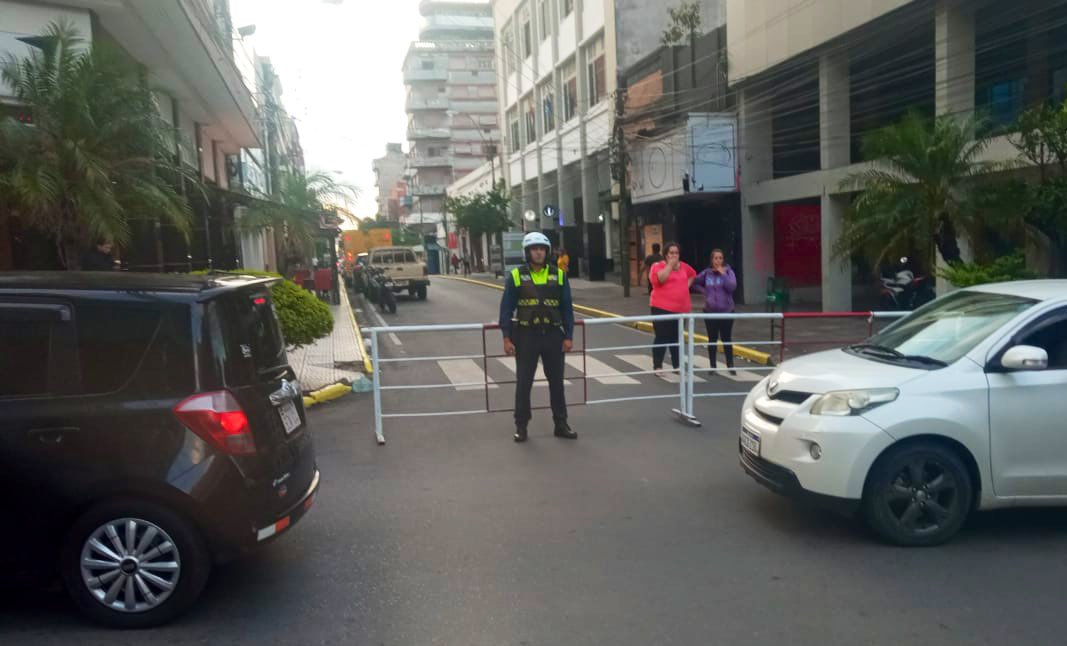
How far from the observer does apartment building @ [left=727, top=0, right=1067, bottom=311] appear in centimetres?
1688

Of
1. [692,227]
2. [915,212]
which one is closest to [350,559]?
[915,212]

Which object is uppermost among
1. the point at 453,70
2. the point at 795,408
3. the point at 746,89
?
the point at 453,70

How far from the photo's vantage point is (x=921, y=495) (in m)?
5.52

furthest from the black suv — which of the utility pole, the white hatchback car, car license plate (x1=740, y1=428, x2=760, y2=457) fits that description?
the utility pole

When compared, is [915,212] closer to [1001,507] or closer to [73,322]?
[1001,507]

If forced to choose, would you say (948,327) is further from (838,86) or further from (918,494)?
(838,86)

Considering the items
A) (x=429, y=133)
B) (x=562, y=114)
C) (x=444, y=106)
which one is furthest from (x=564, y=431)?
(x=444, y=106)

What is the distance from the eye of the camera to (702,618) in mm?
4551

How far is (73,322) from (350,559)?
2.13 metres

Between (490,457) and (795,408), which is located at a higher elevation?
(795,408)

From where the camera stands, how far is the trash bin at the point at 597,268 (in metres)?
40.4

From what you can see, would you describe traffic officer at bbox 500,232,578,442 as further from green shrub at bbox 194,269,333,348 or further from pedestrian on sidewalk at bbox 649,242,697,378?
green shrub at bbox 194,269,333,348

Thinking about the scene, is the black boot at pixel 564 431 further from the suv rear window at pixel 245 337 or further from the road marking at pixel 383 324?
the road marking at pixel 383 324

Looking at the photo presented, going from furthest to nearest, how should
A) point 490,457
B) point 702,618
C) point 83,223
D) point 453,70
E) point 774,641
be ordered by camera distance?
point 453,70 → point 83,223 → point 490,457 → point 702,618 → point 774,641
